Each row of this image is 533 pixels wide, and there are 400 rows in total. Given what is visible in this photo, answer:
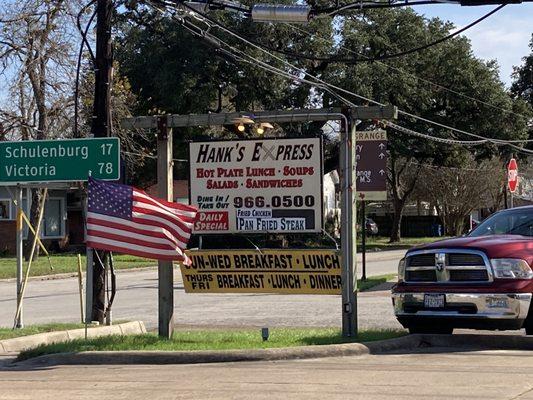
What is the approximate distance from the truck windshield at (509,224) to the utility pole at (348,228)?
6.94 ft

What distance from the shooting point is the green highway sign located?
12945 millimetres

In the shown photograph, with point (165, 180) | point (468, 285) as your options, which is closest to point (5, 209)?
point (165, 180)

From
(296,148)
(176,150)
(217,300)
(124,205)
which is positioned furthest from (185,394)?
(176,150)

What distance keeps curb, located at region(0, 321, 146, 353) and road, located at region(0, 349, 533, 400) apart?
69.4 inches

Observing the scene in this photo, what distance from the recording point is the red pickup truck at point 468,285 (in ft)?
34.6

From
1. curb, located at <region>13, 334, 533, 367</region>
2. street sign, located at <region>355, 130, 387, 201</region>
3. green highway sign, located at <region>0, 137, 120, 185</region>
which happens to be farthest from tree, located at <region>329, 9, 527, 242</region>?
curb, located at <region>13, 334, 533, 367</region>

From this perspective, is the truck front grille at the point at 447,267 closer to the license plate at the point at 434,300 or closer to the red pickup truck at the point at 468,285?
the red pickup truck at the point at 468,285

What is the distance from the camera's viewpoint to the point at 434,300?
1102 centimetres

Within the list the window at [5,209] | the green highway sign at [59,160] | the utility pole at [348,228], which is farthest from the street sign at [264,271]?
the window at [5,209]

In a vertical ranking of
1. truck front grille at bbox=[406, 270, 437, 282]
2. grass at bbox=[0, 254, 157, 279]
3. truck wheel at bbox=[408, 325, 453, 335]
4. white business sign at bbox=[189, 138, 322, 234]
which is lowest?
grass at bbox=[0, 254, 157, 279]

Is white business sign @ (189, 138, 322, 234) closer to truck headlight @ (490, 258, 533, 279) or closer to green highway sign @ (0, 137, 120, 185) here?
green highway sign @ (0, 137, 120, 185)

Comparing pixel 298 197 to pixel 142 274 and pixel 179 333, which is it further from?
pixel 142 274

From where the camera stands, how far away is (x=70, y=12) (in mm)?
27812

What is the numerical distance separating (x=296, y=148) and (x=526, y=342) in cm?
407
